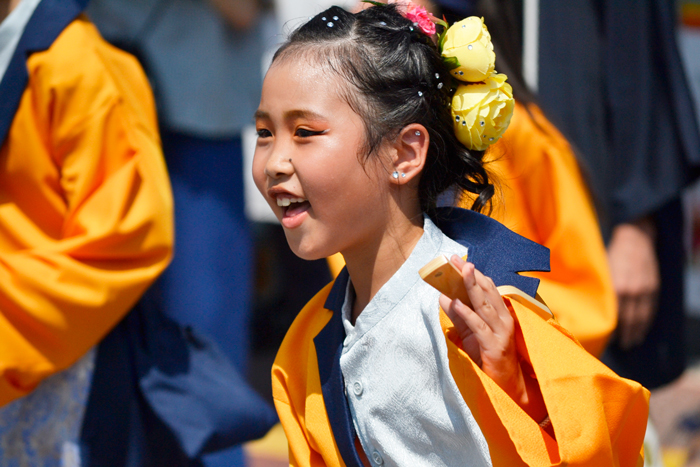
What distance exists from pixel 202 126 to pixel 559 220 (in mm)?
1504

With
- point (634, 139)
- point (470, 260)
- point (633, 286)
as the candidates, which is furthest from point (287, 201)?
point (634, 139)

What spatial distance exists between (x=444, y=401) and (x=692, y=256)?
3698 millimetres

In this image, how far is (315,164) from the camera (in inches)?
57.0

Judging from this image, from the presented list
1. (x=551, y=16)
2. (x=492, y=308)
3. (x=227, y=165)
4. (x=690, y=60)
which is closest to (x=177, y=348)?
(x=227, y=165)

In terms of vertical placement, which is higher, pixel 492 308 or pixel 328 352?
pixel 492 308

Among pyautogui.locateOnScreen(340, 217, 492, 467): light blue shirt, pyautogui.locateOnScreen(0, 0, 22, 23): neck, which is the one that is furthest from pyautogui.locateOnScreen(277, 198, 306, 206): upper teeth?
pyautogui.locateOnScreen(0, 0, 22, 23): neck

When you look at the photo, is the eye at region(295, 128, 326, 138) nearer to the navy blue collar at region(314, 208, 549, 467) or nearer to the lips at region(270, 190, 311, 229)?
the lips at region(270, 190, 311, 229)

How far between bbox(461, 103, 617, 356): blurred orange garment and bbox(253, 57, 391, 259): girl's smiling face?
714 millimetres

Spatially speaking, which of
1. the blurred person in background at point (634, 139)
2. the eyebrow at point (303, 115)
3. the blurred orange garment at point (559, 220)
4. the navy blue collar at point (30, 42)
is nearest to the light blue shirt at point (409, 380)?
the eyebrow at point (303, 115)

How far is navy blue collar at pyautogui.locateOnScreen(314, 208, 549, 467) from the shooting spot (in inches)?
57.7

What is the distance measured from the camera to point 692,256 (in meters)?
4.64

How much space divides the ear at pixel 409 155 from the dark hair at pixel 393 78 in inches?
0.9

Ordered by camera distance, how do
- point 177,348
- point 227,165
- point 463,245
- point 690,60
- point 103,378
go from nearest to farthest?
point 463,245
point 103,378
point 177,348
point 227,165
point 690,60

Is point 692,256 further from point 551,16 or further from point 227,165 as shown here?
point 227,165
